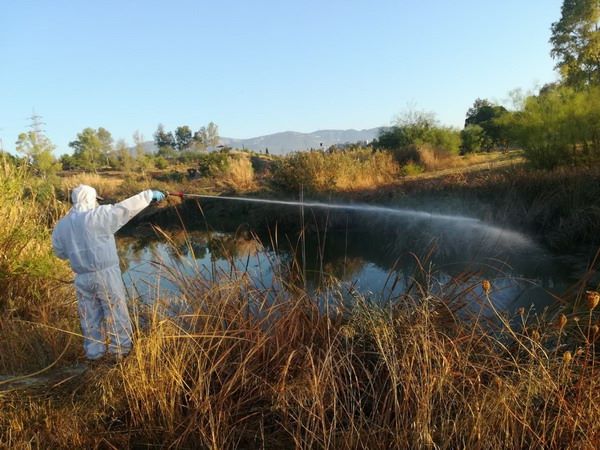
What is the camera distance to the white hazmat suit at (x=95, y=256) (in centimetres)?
343

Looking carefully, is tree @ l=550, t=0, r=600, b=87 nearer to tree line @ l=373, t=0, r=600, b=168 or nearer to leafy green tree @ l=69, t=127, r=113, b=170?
tree line @ l=373, t=0, r=600, b=168

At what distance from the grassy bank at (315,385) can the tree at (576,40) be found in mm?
26365

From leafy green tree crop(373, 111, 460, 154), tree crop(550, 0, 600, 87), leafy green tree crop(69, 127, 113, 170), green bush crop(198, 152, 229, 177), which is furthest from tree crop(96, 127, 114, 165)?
tree crop(550, 0, 600, 87)

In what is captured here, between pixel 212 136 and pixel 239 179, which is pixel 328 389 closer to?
pixel 239 179

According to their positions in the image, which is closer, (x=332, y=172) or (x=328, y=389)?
(x=328, y=389)

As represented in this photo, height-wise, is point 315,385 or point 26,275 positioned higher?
point 26,275

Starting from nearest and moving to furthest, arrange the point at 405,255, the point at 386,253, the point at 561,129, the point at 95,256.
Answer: the point at 95,256 → the point at 405,255 → the point at 386,253 → the point at 561,129

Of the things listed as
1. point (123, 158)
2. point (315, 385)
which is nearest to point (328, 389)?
point (315, 385)

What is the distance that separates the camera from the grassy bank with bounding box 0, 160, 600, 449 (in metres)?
2.22

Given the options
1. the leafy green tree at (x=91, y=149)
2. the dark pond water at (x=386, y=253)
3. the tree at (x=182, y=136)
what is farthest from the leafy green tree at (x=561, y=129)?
the tree at (x=182, y=136)

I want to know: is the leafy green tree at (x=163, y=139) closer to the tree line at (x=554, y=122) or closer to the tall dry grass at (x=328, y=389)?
the tree line at (x=554, y=122)

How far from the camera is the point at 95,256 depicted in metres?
3.47

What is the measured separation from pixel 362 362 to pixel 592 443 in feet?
4.21

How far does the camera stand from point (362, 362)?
2861 mm
